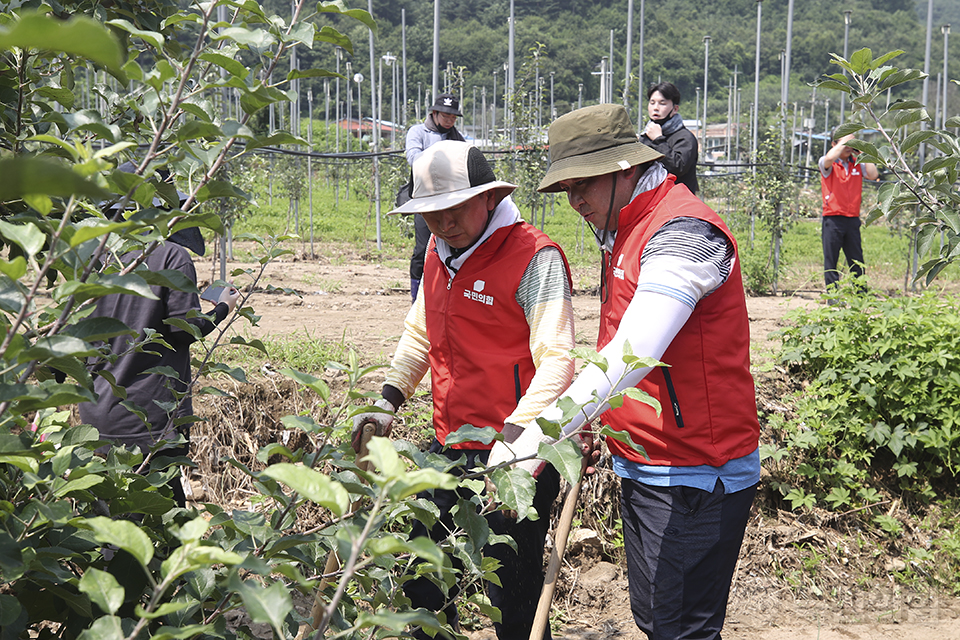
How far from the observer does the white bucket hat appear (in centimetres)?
205

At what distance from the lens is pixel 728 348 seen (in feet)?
5.99

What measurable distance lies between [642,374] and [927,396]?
10.2 ft

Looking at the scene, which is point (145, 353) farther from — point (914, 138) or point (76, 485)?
point (914, 138)

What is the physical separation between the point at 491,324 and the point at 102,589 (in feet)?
4.77

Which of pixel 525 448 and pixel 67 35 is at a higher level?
pixel 67 35

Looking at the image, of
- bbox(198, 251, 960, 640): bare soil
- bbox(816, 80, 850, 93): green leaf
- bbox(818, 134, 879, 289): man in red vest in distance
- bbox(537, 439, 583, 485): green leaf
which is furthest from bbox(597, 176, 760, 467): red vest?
bbox(818, 134, 879, 289): man in red vest in distance

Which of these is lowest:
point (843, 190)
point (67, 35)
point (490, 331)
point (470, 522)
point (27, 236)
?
point (470, 522)

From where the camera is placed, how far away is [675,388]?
182cm

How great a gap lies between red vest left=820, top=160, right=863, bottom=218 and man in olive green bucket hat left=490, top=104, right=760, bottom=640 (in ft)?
19.6

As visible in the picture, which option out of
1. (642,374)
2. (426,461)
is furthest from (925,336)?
(426,461)

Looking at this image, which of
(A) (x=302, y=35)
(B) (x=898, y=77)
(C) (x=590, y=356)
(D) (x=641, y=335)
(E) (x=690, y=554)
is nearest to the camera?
(A) (x=302, y=35)

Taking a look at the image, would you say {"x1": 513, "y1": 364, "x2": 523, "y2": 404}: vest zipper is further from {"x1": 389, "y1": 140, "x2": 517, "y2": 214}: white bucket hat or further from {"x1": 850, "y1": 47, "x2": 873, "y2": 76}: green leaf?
{"x1": 850, "y1": 47, "x2": 873, "y2": 76}: green leaf

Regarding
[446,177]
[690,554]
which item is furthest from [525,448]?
[446,177]

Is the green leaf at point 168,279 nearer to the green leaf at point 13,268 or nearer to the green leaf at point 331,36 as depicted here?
the green leaf at point 13,268
